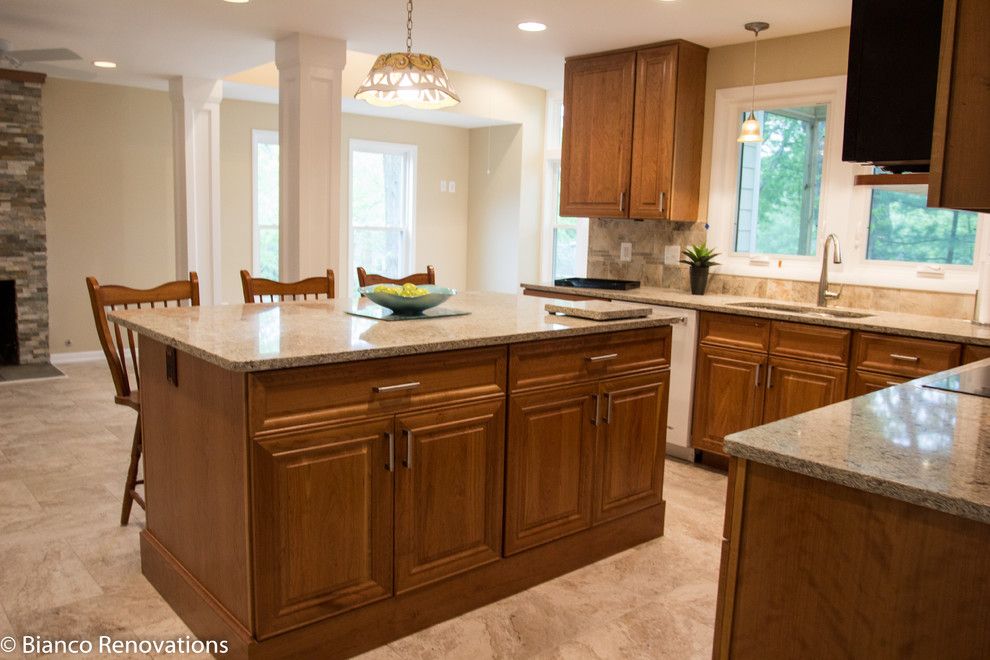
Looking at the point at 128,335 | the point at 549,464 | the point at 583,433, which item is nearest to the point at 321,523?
the point at 549,464

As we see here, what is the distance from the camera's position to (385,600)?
2316 mm

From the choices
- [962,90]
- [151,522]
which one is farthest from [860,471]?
[151,522]

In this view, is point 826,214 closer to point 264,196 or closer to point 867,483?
point 867,483

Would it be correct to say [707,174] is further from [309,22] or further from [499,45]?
[309,22]

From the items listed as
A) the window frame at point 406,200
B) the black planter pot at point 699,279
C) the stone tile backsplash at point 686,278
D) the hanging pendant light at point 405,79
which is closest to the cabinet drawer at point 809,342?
the stone tile backsplash at point 686,278

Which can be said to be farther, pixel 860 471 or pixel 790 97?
pixel 790 97

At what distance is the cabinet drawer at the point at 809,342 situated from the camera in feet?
11.6

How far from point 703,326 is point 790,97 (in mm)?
1416

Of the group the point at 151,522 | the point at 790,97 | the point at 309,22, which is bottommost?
the point at 151,522

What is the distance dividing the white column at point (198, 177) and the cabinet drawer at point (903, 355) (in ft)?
16.5

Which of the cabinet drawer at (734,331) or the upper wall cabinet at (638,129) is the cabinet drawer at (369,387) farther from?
the upper wall cabinet at (638,129)

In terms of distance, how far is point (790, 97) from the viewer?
14.3 ft

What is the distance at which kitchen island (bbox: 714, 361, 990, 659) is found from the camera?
3.88 feet

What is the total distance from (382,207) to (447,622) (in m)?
6.09
